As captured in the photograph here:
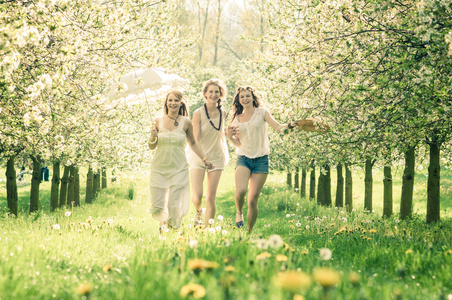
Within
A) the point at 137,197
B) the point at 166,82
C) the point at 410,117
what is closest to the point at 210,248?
the point at 410,117

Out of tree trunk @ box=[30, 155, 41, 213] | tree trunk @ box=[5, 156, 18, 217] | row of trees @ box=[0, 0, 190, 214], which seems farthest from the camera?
tree trunk @ box=[30, 155, 41, 213]

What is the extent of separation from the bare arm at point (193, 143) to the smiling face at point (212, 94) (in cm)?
68

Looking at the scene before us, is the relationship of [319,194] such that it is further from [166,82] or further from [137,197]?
[166,82]

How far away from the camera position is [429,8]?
4.77 m

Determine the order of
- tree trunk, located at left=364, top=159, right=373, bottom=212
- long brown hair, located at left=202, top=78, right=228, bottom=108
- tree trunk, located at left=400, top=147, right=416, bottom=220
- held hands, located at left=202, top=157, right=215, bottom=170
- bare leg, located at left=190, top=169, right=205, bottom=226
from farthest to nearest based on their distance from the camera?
1. tree trunk, located at left=364, top=159, right=373, bottom=212
2. tree trunk, located at left=400, top=147, right=416, bottom=220
3. long brown hair, located at left=202, top=78, right=228, bottom=108
4. bare leg, located at left=190, top=169, right=205, bottom=226
5. held hands, located at left=202, top=157, right=215, bottom=170

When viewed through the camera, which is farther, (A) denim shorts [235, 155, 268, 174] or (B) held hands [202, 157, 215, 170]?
(B) held hands [202, 157, 215, 170]

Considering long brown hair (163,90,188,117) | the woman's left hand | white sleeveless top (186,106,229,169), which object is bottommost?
the woman's left hand

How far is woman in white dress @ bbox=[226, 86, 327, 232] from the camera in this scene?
700 centimetres

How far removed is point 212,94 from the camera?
7598mm

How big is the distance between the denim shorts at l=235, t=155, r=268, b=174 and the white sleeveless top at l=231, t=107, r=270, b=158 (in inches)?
3.0

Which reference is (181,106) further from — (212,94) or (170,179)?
(170,179)

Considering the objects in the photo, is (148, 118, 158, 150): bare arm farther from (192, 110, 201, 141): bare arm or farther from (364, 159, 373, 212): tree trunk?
(364, 159, 373, 212): tree trunk

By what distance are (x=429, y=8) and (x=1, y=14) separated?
529 cm

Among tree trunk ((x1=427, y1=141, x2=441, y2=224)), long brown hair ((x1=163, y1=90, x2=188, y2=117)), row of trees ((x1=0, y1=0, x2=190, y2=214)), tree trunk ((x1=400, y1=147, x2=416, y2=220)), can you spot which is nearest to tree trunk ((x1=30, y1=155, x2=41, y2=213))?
row of trees ((x1=0, y1=0, x2=190, y2=214))
